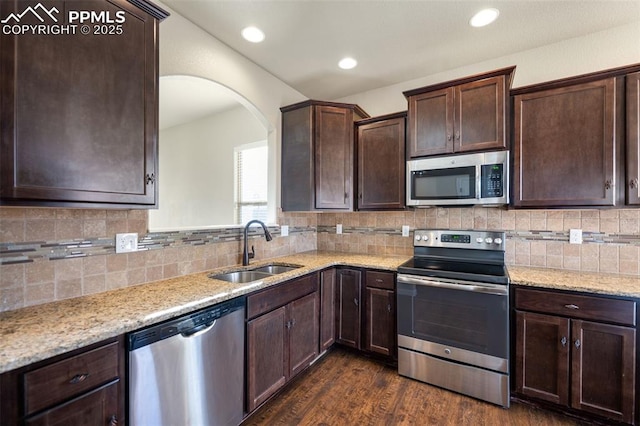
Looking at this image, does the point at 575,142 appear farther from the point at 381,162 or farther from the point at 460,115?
the point at 381,162

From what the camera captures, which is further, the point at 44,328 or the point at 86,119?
the point at 86,119

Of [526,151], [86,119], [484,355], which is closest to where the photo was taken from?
[86,119]

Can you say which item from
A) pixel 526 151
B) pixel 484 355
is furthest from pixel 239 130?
pixel 484 355

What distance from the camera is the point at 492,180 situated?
2312 mm

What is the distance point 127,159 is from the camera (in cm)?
144

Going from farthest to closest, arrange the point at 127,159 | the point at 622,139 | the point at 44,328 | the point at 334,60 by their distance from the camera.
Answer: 1. the point at 334,60
2. the point at 622,139
3. the point at 127,159
4. the point at 44,328

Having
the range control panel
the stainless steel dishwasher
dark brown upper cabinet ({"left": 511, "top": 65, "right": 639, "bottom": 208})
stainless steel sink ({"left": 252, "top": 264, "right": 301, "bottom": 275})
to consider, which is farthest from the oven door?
the stainless steel dishwasher

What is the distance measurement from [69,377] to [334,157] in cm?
247

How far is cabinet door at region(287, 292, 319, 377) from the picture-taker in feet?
7.18

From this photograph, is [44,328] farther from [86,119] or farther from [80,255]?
[86,119]

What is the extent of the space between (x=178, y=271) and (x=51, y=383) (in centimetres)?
107

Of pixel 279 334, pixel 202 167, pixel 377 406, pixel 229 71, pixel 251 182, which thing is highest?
pixel 229 71

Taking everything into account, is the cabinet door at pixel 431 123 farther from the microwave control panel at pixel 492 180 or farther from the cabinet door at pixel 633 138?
the cabinet door at pixel 633 138

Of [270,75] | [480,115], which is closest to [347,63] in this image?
[270,75]
